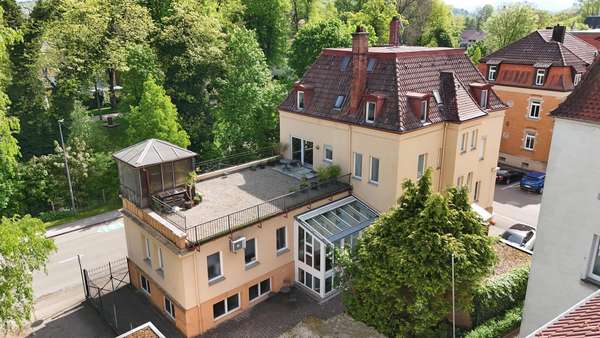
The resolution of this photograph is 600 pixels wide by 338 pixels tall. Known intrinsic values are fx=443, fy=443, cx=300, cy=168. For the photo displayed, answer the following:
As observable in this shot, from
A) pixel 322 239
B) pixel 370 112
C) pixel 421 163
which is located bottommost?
pixel 322 239

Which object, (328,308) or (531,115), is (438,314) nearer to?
(328,308)

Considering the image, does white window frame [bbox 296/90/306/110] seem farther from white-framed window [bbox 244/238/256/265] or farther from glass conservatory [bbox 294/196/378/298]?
white-framed window [bbox 244/238/256/265]

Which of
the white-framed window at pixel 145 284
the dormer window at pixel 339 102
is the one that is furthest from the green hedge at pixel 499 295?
the white-framed window at pixel 145 284

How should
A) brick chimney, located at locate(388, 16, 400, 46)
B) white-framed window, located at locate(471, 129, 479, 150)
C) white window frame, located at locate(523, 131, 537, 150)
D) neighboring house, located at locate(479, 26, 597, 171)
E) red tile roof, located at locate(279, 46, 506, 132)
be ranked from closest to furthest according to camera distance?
red tile roof, located at locate(279, 46, 506, 132) → white-framed window, located at locate(471, 129, 479, 150) → brick chimney, located at locate(388, 16, 400, 46) → neighboring house, located at locate(479, 26, 597, 171) → white window frame, located at locate(523, 131, 537, 150)

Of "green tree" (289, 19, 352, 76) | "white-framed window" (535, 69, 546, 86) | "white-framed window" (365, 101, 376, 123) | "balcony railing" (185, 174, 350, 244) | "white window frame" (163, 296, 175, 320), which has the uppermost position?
"green tree" (289, 19, 352, 76)

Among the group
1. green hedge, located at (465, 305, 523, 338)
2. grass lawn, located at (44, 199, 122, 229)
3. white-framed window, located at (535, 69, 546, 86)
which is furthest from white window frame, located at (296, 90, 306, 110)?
white-framed window, located at (535, 69, 546, 86)

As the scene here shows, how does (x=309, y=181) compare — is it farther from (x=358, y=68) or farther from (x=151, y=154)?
(x=151, y=154)

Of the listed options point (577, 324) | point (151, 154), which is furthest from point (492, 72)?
point (577, 324)

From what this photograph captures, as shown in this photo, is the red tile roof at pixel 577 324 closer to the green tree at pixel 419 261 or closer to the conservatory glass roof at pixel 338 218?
the green tree at pixel 419 261
